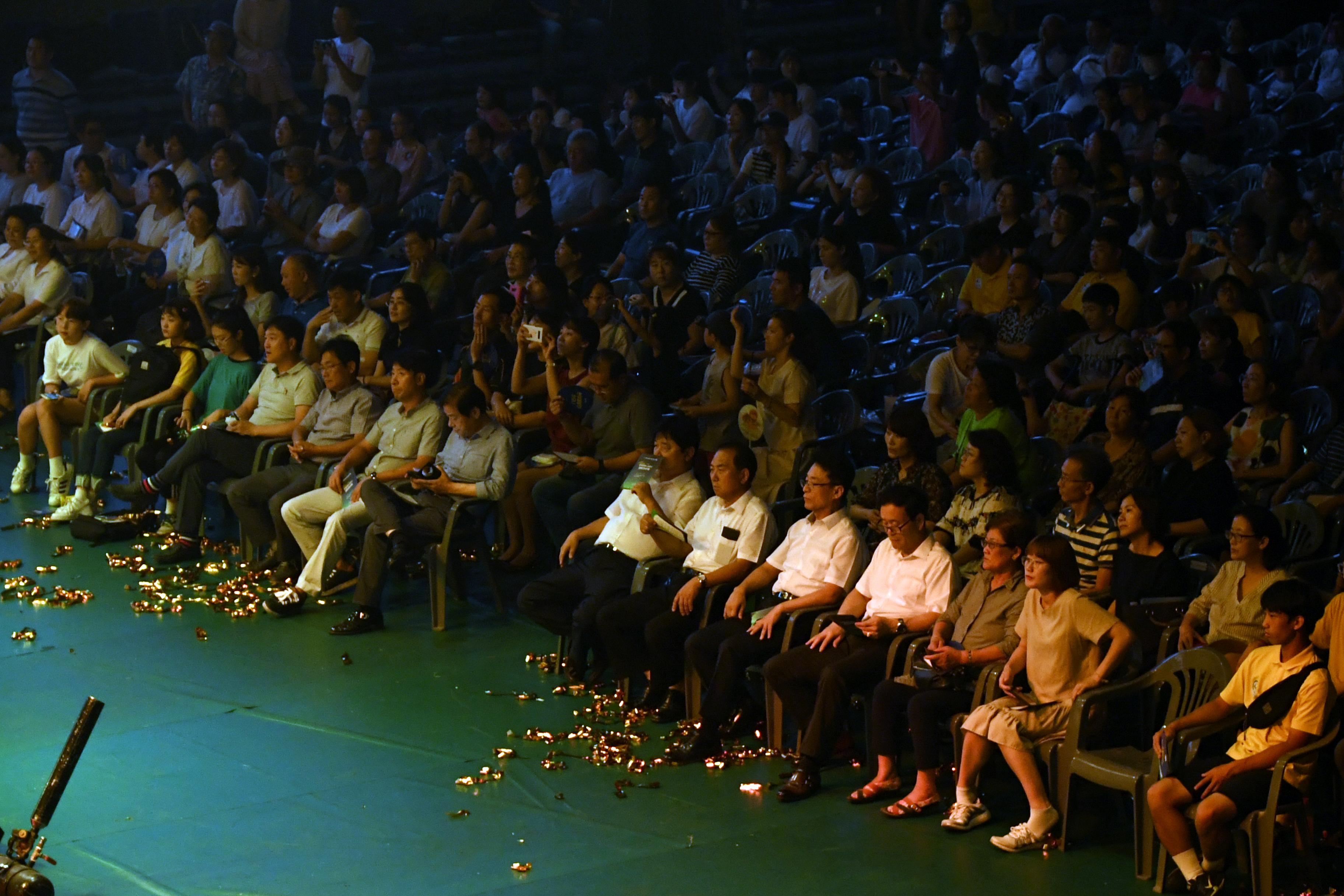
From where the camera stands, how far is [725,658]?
5738mm

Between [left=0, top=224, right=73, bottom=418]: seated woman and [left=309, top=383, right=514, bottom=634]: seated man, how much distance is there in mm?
4200

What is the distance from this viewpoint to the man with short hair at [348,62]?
546 inches

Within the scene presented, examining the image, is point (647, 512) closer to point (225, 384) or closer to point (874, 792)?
point (874, 792)

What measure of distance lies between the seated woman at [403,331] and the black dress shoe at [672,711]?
3.19 meters

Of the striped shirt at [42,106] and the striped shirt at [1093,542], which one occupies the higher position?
the striped shirt at [42,106]

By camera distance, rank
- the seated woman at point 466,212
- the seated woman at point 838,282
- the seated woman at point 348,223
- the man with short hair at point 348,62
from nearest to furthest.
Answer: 1. the seated woman at point 838,282
2. the seated woman at point 466,212
3. the seated woman at point 348,223
4. the man with short hair at point 348,62

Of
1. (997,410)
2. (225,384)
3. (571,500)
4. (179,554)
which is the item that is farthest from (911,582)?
(225,384)

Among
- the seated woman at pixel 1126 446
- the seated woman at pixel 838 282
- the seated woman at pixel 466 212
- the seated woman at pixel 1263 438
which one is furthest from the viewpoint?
the seated woman at pixel 466 212

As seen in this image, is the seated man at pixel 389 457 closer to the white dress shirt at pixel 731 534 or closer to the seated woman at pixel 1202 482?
the white dress shirt at pixel 731 534

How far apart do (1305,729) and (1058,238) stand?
454 cm

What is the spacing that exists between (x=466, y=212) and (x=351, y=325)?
2345mm

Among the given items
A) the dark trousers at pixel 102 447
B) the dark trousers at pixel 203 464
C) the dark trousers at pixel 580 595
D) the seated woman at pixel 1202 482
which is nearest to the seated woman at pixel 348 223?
the dark trousers at pixel 102 447

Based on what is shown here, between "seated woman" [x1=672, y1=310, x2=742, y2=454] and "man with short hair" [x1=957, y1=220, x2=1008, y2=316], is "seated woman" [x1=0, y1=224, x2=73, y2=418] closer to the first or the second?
"seated woman" [x1=672, y1=310, x2=742, y2=454]

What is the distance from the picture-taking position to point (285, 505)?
7.75 m
